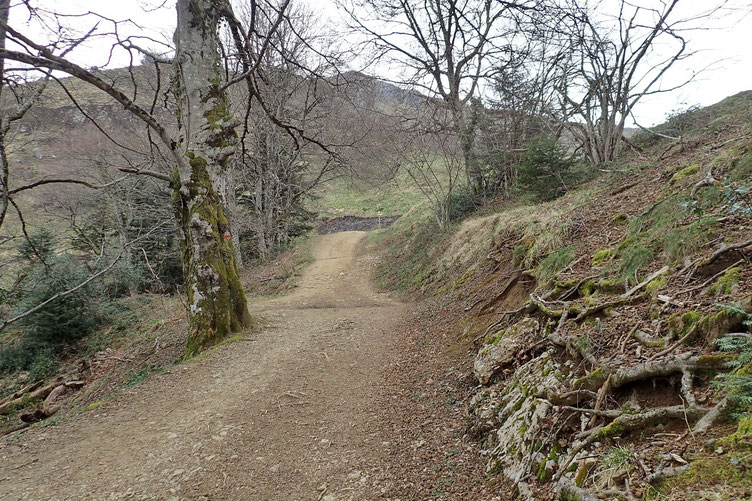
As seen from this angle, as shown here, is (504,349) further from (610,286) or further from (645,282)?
(645,282)

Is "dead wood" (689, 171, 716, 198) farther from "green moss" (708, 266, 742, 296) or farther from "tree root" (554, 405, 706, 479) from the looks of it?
"tree root" (554, 405, 706, 479)

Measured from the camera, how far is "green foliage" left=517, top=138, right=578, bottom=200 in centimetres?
968

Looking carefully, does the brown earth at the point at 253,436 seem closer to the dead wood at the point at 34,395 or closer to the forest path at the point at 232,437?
the forest path at the point at 232,437

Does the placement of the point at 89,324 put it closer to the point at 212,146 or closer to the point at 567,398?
the point at 212,146

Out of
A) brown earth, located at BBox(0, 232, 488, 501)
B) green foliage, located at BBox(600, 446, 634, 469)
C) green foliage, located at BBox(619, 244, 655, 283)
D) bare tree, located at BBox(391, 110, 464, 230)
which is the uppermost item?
bare tree, located at BBox(391, 110, 464, 230)

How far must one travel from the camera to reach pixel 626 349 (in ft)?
8.33

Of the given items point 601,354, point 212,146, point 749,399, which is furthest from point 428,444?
point 212,146

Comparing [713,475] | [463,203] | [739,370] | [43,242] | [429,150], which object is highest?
[429,150]

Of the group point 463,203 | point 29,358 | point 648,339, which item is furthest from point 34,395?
point 463,203

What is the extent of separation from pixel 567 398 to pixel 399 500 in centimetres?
143

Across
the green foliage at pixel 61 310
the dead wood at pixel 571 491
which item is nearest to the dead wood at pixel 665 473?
the dead wood at pixel 571 491

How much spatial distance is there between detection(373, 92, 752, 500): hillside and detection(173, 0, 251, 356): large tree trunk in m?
3.71

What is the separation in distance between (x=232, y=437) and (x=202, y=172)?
432cm

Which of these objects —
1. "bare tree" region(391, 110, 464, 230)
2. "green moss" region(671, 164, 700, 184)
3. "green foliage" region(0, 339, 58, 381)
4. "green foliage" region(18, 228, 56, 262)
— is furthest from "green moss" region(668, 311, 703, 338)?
"green foliage" region(18, 228, 56, 262)
